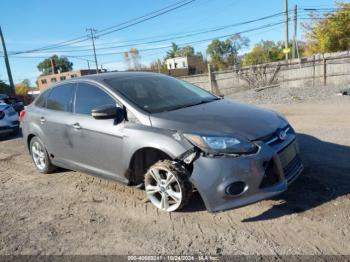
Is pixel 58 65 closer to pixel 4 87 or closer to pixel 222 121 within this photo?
pixel 4 87

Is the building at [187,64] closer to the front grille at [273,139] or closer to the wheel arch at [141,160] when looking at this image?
the wheel arch at [141,160]

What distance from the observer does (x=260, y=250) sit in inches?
123

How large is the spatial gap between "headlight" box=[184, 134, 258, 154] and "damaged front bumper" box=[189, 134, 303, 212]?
Answer: 60 millimetres

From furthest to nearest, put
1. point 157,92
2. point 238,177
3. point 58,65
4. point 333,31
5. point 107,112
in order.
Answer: point 58,65
point 333,31
point 157,92
point 107,112
point 238,177

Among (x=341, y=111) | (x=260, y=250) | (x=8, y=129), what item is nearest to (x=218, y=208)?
(x=260, y=250)

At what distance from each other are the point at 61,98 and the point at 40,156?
1.30 metres

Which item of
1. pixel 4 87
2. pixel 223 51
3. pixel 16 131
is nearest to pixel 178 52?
pixel 223 51

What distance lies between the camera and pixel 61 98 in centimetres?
539

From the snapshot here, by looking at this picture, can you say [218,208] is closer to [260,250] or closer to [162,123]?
[260,250]

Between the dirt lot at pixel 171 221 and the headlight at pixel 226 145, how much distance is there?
2.58 feet

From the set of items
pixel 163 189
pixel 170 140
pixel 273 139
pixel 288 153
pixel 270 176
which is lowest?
pixel 163 189

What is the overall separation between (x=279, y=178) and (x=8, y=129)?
9402mm

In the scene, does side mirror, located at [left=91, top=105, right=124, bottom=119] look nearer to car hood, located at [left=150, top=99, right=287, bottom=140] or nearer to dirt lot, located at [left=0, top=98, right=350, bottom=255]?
car hood, located at [left=150, top=99, right=287, bottom=140]

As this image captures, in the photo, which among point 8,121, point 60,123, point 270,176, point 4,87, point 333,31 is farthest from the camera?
point 4,87
